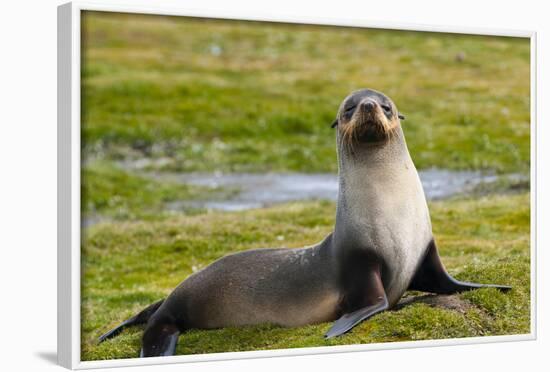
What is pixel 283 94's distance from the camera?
2581 cm

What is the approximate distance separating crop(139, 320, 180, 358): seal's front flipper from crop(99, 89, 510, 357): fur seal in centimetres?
1

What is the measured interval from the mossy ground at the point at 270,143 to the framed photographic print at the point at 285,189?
0.04 metres

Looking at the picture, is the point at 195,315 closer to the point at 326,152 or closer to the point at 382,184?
the point at 382,184

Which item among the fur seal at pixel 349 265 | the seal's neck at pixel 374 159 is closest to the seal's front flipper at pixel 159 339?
the fur seal at pixel 349 265

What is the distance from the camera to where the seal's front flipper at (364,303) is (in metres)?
9.05

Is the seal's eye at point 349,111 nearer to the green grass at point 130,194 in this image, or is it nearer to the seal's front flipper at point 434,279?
the seal's front flipper at point 434,279

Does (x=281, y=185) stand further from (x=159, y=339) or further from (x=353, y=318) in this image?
(x=353, y=318)

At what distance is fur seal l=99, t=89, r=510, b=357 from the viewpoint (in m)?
9.43

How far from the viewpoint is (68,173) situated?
897 centimetres

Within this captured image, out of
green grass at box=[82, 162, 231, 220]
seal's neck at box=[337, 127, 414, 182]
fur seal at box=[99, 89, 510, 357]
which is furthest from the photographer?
green grass at box=[82, 162, 231, 220]

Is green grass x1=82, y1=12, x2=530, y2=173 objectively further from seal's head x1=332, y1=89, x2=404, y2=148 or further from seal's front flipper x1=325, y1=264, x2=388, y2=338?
seal's front flipper x1=325, y1=264, x2=388, y2=338

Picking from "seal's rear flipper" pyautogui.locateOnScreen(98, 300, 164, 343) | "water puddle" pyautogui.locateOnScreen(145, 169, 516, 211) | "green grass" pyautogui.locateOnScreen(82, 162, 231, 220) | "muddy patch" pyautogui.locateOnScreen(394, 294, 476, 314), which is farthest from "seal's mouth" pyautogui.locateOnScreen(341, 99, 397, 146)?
"green grass" pyautogui.locateOnScreen(82, 162, 231, 220)

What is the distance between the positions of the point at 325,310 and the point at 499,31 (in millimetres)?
4598

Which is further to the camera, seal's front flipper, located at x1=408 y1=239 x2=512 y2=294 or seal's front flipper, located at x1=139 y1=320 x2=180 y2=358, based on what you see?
seal's front flipper, located at x1=408 y1=239 x2=512 y2=294
